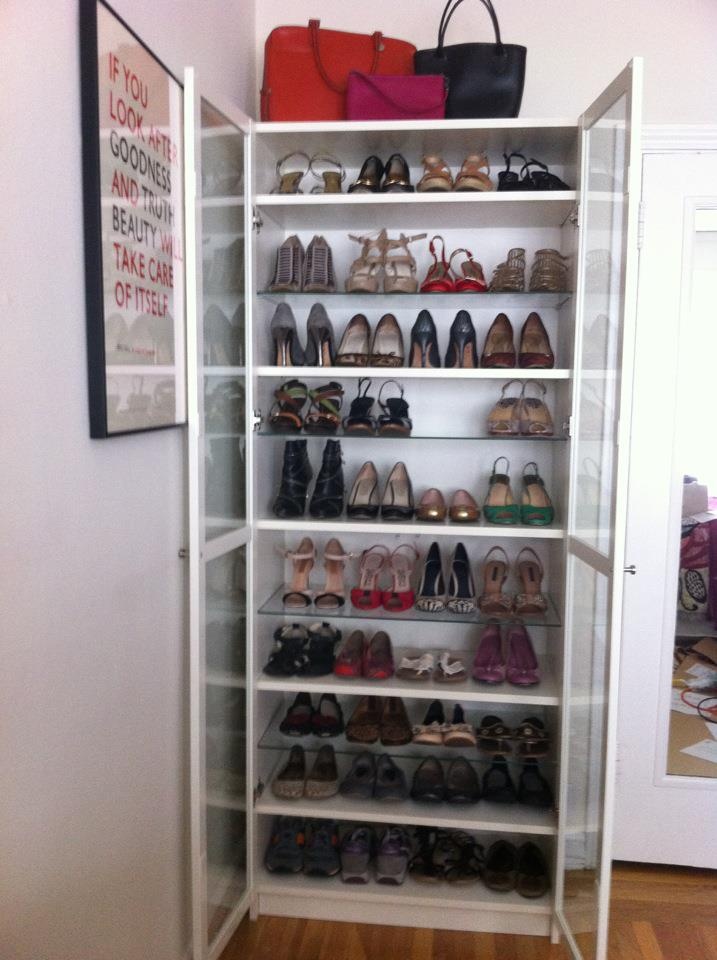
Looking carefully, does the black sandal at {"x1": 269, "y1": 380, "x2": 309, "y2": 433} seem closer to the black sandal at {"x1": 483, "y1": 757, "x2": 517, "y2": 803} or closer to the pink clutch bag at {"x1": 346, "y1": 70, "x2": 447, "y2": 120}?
the pink clutch bag at {"x1": 346, "y1": 70, "x2": 447, "y2": 120}

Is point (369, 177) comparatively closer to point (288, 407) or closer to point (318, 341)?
point (318, 341)

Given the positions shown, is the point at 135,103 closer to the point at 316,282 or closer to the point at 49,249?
the point at 49,249

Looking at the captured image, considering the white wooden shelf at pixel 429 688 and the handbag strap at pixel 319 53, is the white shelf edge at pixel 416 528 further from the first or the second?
the handbag strap at pixel 319 53

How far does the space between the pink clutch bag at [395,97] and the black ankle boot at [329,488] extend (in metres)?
0.96

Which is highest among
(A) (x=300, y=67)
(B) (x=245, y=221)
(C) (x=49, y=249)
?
(A) (x=300, y=67)

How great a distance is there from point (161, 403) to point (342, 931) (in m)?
1.60

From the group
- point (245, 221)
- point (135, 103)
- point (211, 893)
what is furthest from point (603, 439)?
point (211, 893)

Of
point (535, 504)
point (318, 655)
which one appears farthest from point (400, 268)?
point (318, 655)

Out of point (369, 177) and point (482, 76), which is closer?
point (482, 76)

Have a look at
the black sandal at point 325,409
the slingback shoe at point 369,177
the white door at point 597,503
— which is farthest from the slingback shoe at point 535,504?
the slingback shoe at point 369,177

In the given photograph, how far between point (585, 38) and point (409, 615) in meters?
1.82

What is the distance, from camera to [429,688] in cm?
244

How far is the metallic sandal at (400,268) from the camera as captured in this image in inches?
97.7

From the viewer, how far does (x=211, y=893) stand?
7.03 feet
